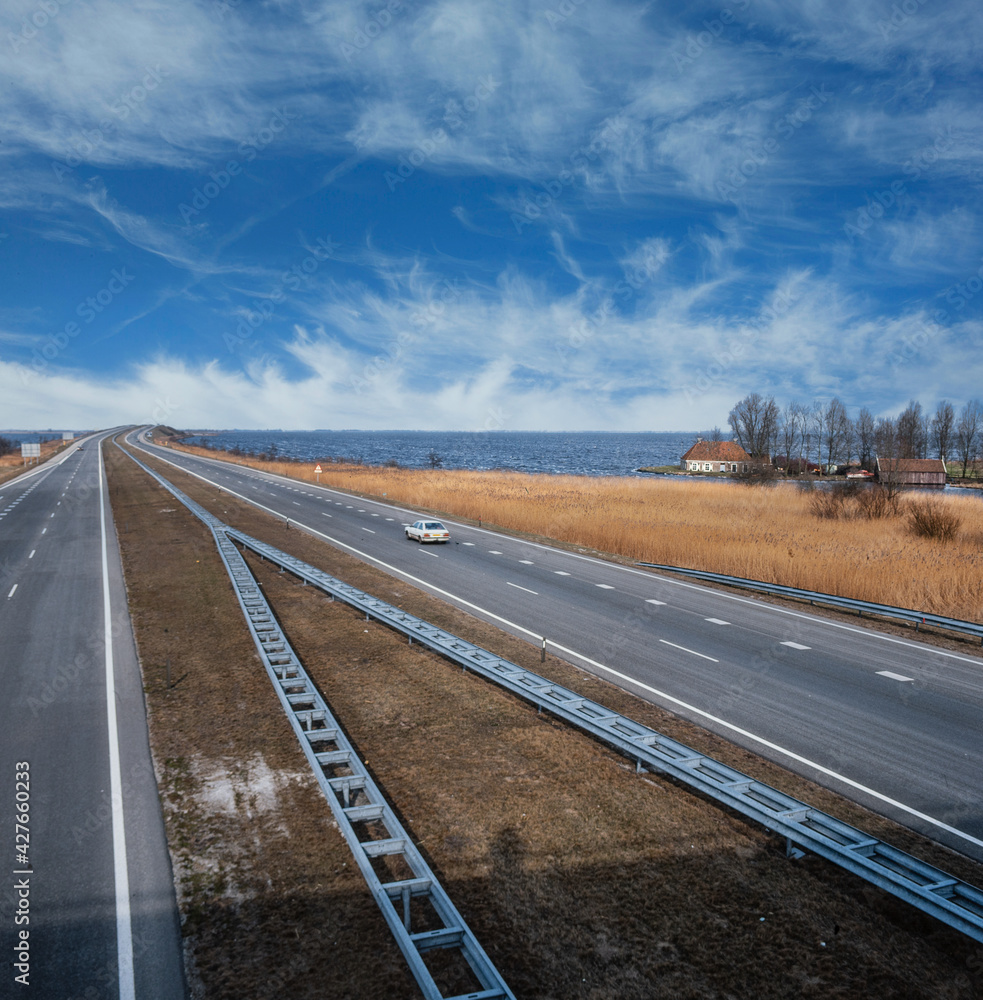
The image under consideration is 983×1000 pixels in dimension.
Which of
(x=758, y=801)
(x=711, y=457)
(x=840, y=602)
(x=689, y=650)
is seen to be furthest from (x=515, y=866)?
(x=711, y=457)

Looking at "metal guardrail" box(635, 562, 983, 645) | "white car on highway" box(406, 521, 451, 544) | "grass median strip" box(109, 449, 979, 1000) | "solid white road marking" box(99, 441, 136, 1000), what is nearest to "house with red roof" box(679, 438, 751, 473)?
"white car on highway" box(406, 521, 451, 544)

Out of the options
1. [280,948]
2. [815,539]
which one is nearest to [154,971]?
[280,948]

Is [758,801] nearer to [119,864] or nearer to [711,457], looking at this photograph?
[119,864]

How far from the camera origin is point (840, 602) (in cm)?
1825

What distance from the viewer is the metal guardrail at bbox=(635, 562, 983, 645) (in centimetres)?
1563

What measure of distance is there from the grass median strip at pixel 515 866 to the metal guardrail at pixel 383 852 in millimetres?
284

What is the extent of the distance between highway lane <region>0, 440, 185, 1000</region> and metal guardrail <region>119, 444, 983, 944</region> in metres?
5.52

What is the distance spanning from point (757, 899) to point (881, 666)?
9.08 meters

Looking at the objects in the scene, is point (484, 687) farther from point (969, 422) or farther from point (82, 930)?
point (969, 422)

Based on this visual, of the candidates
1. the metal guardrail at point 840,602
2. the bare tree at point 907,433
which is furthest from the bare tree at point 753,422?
the metal guardrail at point 840,602

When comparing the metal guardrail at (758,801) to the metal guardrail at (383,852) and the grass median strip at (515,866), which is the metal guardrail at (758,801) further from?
the metal guardrail at (383,852)

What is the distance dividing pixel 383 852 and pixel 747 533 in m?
25.4

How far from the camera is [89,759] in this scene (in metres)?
9.23

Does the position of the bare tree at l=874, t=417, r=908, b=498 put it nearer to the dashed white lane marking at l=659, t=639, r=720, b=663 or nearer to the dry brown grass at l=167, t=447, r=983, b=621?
the dry brown grass at l=167, t=447, r=983, b=621
